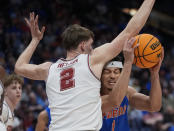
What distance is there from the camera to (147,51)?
344 cm

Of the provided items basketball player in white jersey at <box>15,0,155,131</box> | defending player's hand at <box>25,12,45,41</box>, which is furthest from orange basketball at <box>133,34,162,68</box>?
defending player's hand at <box>25,12,45,41</box>

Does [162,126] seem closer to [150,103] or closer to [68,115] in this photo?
[150,103]

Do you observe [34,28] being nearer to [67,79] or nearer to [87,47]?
[87,47]

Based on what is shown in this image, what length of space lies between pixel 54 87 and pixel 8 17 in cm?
917

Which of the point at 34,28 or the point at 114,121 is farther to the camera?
the point at 114,121

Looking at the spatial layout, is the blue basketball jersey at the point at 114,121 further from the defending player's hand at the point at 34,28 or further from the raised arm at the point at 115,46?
the defending player's hand at the point at 34,28

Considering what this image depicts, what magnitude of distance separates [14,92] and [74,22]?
29.9ft

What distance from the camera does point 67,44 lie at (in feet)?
10.9

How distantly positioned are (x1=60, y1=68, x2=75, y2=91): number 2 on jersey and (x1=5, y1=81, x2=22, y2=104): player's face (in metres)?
1.87

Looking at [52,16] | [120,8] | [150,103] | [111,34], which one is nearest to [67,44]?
[150,103]

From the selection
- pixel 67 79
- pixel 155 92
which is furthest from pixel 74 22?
pixel 67 79

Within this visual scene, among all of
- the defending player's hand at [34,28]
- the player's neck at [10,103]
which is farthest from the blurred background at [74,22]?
the defending player's hand at [34,28]

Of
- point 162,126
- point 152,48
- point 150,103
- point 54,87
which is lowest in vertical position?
point 162,126

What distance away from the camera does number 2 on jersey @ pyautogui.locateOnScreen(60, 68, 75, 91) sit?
3.11 metres
